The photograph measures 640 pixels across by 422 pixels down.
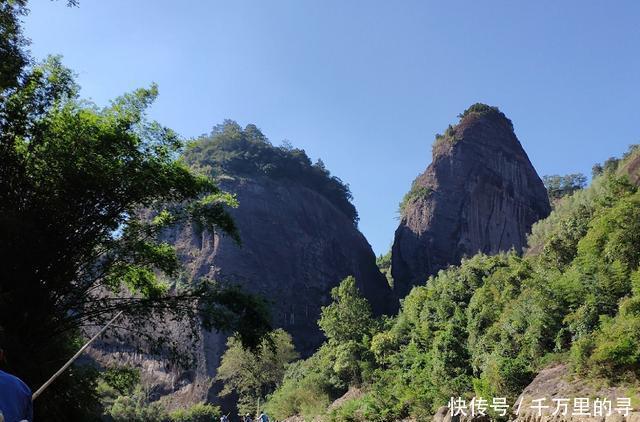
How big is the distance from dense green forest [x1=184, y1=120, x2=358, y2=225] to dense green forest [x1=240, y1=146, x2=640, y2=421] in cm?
2707

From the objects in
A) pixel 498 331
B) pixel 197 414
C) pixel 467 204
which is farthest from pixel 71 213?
pixel 467 204


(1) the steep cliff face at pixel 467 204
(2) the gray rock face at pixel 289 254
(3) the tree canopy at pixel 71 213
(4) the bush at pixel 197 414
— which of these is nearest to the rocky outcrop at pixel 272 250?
(2) the gray rock face at pixel 289 254

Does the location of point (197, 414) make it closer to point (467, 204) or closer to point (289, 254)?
point (289, 254)

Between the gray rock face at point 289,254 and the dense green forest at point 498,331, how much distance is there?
15.3 meters

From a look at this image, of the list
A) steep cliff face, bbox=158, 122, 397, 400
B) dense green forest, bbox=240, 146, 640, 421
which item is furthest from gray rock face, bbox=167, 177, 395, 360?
dense green forest, bbox=240, 146, 640, 421

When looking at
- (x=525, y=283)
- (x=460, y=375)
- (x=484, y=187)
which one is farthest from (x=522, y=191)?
(x=460, y=375)

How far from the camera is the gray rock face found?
155ft

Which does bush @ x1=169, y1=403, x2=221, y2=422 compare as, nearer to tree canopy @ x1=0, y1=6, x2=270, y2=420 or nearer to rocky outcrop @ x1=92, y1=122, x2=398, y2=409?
rocky outcrop @ x1=92, y1=122, x2=398, y2=409

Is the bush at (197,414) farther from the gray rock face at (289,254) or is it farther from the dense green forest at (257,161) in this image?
the dense green forest at (257,161)

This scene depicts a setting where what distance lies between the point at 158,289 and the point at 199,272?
120 feet

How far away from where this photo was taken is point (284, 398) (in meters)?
28.8

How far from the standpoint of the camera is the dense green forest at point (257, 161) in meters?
56.0

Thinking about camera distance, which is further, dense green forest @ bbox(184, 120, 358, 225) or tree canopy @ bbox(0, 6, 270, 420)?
dense green forest @ bbox(184, 120, 358, 225)

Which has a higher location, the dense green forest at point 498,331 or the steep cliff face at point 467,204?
the steep cliff face at point 467,204
